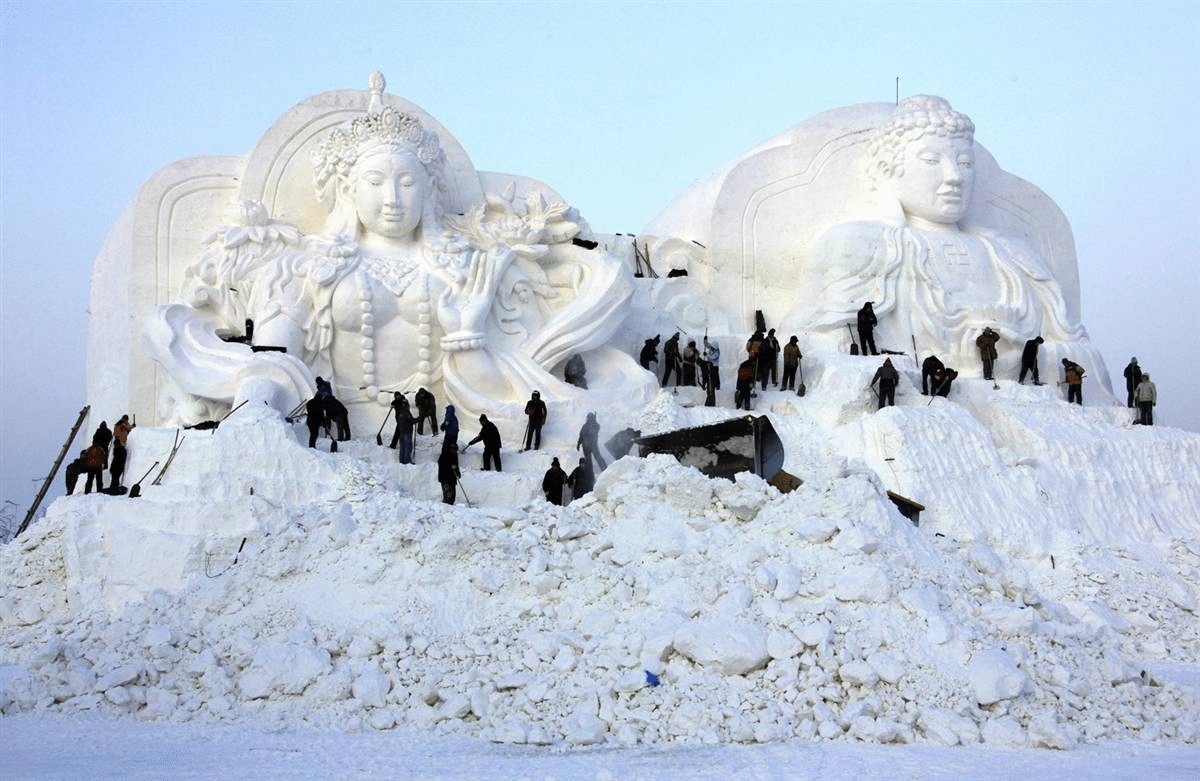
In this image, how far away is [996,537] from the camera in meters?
12.7

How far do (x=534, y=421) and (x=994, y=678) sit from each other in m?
5.79

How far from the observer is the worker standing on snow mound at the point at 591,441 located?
1318 cm

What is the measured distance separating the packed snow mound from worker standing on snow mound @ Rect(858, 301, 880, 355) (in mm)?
4376

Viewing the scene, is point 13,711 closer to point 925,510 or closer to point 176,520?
point 176,520

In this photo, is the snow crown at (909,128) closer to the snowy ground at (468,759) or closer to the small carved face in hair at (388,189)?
the small carved face in hair at (388,189)

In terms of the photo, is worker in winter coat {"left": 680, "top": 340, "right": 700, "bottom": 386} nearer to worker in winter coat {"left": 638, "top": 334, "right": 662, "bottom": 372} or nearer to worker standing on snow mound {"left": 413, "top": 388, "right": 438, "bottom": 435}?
worker in winter coat {"left": 638, "top": 334, "right": 662, "bottom": 372}

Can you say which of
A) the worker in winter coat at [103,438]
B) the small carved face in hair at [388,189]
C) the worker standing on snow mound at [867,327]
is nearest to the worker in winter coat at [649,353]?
the worker standing on snow mound at [867,327]

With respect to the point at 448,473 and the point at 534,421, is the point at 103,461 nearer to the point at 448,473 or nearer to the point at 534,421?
the point at 448,473

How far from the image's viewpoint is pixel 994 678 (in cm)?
820

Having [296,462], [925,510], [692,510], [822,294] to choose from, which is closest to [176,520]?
[296,462]

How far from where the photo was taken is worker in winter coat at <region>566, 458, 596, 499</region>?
1250cm

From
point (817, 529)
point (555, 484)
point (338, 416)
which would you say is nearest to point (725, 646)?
point (817, 529)

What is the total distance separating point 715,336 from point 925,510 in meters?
3.55

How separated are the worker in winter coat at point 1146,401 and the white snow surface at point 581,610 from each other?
8.45 ft
